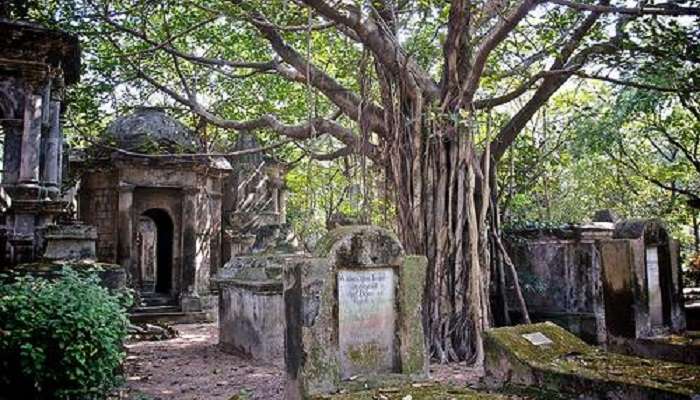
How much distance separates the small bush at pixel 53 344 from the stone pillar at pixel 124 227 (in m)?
9.24

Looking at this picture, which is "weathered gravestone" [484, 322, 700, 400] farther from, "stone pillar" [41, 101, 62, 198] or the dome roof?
the dome roof

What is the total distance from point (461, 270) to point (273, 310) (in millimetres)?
2604

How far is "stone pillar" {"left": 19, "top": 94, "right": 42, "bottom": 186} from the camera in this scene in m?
9.69

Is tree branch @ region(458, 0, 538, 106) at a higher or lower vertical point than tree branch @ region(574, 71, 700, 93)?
higher

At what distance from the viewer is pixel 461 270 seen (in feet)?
25.6

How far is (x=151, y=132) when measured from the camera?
14023 millimetres

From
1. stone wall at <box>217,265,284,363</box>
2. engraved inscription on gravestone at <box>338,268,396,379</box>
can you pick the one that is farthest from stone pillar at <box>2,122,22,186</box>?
engraved inscription on gravestone at <box>338,268,396,379</box>

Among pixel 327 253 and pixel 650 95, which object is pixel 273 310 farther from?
pixel 650 95

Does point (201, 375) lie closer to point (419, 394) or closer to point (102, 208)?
point (419, 394)

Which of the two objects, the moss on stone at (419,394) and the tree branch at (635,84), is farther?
the tree branch at (635,84)

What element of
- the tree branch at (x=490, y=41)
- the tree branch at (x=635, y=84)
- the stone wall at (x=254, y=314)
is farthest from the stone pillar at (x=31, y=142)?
the tree branch at (x=635, y=84)

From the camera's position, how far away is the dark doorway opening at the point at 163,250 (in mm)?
15617

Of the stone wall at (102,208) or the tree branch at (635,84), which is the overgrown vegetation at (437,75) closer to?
the tree branch at (635,84)

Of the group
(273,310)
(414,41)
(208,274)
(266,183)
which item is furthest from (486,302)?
(266,183)
